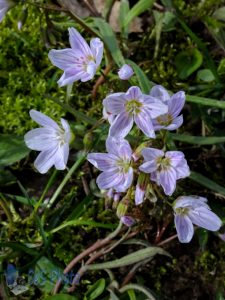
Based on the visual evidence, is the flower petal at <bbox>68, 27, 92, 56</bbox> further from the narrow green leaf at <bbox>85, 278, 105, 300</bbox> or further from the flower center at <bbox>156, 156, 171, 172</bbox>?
the narrow green leaf at <bbox>85, 278, 105, 300</bbox>

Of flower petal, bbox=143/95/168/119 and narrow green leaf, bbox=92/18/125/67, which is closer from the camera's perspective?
flower petal, bbox=143/95/168/119

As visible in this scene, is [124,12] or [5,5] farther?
[124,12]

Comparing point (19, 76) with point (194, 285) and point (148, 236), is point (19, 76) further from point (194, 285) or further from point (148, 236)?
point (194, 285)

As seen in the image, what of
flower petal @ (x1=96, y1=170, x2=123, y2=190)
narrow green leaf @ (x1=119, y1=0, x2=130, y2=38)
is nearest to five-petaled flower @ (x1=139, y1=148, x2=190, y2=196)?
flower petal @ (x1=96, y1=170, x2=123, y2=190)

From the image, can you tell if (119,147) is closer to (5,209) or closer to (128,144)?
(128,144)

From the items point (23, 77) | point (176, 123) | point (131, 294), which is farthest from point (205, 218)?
point (23, 77)
